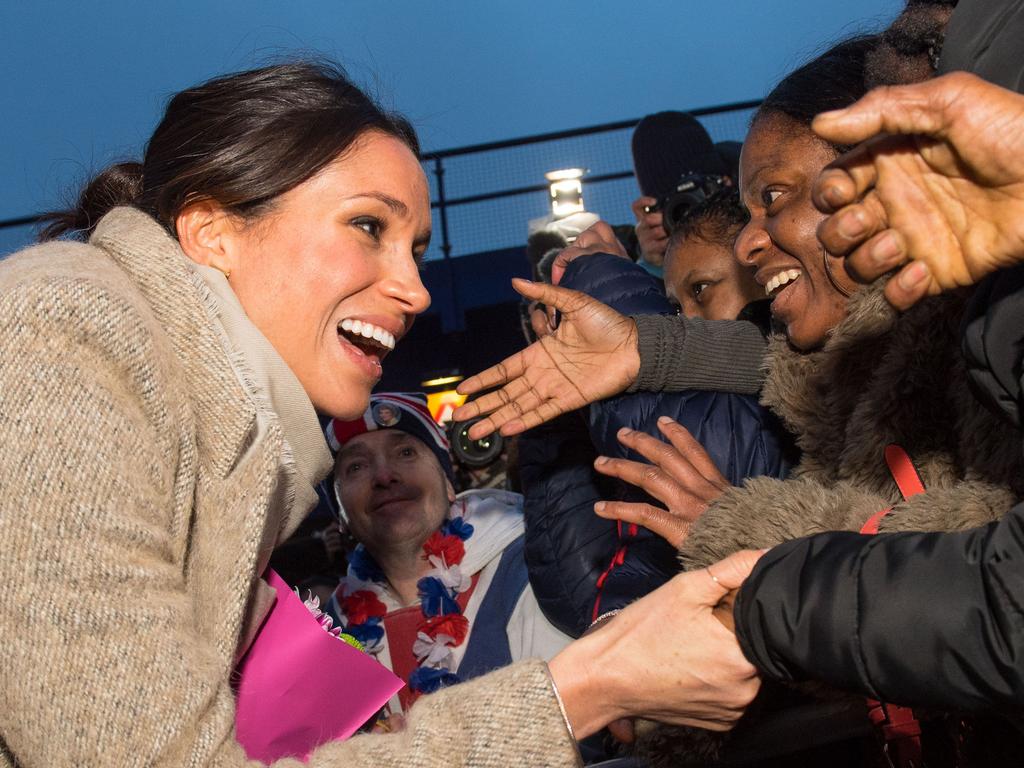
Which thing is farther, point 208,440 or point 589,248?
point 589,248

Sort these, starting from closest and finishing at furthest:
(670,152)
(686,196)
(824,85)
Result: (824,85)
(686,196)
(670,152)

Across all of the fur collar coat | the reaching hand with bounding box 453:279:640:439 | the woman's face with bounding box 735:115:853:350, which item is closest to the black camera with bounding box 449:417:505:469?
the reaching hand with bounding box 453:279:640:439

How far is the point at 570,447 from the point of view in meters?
2.90

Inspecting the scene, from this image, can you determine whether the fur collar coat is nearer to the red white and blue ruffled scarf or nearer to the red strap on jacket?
the red strap on jacket

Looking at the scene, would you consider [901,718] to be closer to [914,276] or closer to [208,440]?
[914,276]

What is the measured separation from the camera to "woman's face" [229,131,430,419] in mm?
1968

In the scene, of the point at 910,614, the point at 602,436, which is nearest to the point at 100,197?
the point at 602,436

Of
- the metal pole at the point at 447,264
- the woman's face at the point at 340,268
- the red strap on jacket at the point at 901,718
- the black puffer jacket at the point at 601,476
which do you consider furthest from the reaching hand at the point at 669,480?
the metal pole at the point at 447,264

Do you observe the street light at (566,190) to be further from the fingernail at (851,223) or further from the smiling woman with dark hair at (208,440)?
the fingernail at (851,223)

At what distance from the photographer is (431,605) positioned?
128 inches

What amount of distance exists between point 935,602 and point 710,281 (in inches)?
79.9

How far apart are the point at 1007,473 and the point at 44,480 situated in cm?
127

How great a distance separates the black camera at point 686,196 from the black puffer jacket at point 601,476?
0.56 m

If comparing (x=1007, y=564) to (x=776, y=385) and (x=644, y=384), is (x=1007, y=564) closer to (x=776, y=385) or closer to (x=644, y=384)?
(x=776, y=385)
